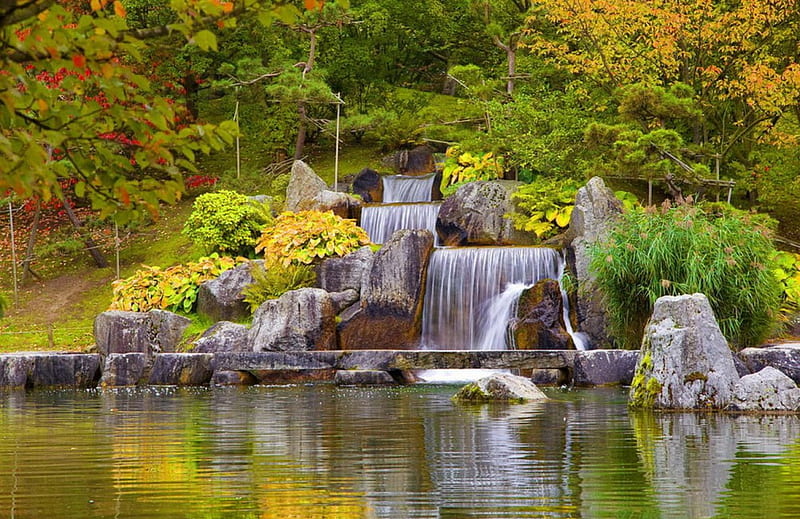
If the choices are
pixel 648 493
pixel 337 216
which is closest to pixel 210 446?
pixel 648 493

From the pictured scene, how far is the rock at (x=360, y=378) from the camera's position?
1412 cm

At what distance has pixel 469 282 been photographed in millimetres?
17828

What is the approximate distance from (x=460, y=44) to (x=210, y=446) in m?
24.7

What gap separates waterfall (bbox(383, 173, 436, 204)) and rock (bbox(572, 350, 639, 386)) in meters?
10.6

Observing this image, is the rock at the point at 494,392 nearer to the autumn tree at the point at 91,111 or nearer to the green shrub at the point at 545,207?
the autumn tree at the point at 91,111

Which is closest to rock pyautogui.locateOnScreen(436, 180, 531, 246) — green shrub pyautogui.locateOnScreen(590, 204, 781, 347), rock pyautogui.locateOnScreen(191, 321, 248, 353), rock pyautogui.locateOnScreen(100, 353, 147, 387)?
green shrub pyautogui.locateOnScreen(590, 204, 781, 347)

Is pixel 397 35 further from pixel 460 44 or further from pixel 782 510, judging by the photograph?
pixel 782 510

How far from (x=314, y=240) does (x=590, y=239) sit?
4907 mm

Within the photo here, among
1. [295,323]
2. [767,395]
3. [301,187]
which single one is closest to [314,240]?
[295,323]

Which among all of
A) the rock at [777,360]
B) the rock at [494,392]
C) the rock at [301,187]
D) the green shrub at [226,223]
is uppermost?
the rock at [301,187]

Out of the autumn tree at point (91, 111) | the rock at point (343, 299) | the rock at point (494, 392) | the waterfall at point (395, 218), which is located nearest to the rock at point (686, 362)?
the rock at point (494, 392)

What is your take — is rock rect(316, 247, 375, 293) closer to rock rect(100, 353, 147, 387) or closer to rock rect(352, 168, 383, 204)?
rock rect(100, 353, 147, 387)

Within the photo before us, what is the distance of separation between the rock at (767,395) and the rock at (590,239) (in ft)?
18.9

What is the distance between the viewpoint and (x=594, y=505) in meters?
4.73
